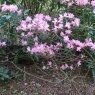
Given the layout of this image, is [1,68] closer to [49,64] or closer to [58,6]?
[49,64]

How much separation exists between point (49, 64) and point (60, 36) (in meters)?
0.36

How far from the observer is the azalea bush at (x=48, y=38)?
12.4 ft

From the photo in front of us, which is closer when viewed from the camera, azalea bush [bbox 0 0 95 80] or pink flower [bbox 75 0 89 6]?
azalea bush [bbox 0 0 95 80]

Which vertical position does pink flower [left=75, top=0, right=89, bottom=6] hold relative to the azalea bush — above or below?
above

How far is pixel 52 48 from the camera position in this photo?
151 inches

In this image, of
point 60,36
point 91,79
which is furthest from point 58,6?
point 91,79

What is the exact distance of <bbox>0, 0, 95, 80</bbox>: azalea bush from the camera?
379 centimetres

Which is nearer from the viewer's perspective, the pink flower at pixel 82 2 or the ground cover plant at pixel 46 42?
the ground cover plant at pixel 46 42

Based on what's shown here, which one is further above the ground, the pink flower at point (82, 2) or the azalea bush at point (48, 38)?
the pink flower at point (82, 2)

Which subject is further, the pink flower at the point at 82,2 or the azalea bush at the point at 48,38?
the pink flower at the point at 82,2

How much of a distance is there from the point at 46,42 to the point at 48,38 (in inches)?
2.0

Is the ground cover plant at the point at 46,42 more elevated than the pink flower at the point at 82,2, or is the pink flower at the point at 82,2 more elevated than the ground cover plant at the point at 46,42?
the pink flower at the point at 82,2

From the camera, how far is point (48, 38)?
398 cm

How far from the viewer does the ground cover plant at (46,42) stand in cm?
379
